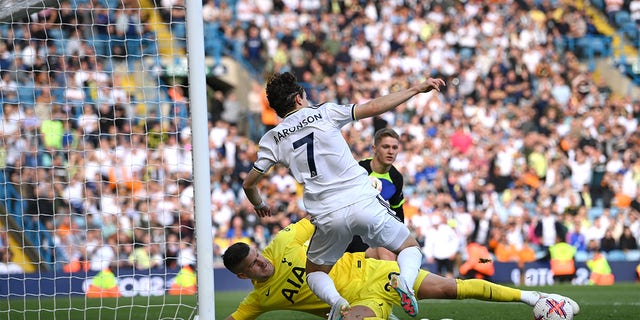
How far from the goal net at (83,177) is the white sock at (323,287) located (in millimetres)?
4386

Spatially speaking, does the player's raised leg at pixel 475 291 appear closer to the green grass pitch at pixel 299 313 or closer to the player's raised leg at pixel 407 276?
the player's raised leg at pixel 407 276

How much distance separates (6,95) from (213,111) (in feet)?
21.5

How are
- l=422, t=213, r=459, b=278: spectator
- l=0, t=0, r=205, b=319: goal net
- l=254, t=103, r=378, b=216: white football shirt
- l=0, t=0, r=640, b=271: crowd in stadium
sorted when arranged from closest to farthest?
1. l=254, t=103, r=378, b=216: white football shirt
2. l=0, t=0, r=205, b=319: goal net
3. l=0, t=0, r=640, b=271: crowd in stadium
4. l=422, t=213, r=459, b=278: spectator

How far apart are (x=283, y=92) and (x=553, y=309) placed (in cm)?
253

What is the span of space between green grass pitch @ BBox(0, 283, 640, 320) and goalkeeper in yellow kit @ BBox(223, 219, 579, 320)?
62.0 inches

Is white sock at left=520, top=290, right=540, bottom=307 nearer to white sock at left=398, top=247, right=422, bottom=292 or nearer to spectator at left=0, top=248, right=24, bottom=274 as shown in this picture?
white sock at left=398, top=247, right=422, bottom=292

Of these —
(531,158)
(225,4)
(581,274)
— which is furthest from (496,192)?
(225,4)

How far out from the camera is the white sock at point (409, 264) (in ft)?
24.1

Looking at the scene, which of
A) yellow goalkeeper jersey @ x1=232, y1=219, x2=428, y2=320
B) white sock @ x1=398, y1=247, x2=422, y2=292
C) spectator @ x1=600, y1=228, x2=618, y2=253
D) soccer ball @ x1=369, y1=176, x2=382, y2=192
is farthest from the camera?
spectator @ x1=600, y1=228, x2=618, y2=253

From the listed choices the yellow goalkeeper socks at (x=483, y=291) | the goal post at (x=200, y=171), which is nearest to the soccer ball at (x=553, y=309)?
the yellow goalkeeper socks at (x=483, y=291)

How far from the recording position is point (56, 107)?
54.7ft

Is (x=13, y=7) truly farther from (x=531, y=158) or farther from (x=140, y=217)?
(x=531, y=158)

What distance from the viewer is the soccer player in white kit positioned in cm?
755

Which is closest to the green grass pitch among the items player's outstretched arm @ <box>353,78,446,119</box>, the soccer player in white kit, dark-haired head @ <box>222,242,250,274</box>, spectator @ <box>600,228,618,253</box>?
dark-haired head @ <box>222,242,250,274</box>
